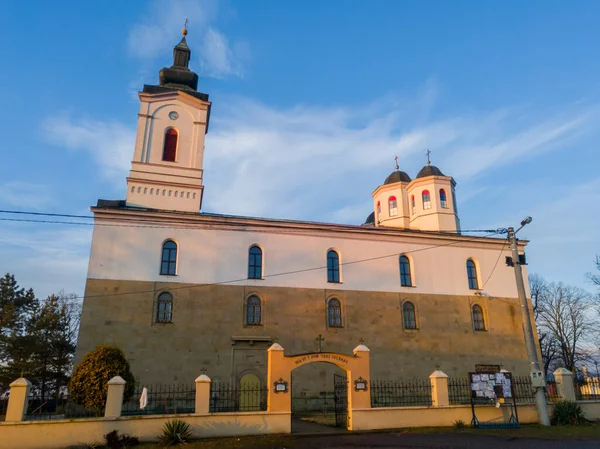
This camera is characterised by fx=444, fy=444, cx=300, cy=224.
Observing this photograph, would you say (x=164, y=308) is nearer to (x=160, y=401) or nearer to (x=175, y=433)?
(x=160, y=401)

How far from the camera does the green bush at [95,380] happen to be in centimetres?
1594

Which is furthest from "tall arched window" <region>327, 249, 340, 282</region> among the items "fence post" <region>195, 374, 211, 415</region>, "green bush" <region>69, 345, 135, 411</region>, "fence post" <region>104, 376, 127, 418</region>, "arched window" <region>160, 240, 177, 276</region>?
"fence post" <region>104, 376, 127, 418</region>

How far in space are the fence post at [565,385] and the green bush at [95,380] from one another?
17.7 metres

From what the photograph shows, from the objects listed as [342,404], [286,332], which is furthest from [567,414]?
[286,332]

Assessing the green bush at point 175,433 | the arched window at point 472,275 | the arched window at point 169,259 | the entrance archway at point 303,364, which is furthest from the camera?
the arched window at point 472,275

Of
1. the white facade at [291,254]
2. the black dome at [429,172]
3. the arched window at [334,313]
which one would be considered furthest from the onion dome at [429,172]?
the arched window at [334,313]

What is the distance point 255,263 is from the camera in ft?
84.2

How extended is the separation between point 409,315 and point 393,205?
11845 mm

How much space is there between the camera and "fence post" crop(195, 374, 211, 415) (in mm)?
14636

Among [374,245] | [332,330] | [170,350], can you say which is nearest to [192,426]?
[170,350]

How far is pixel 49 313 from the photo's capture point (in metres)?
34.0

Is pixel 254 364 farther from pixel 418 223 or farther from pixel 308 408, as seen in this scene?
pixel 418 223

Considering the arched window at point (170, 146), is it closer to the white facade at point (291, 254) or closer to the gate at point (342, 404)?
the white facade at point (291, 254)

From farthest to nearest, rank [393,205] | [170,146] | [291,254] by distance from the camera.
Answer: [393,205]
[170,146]
[291,254]
